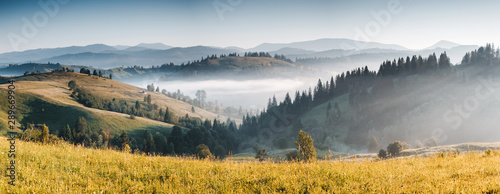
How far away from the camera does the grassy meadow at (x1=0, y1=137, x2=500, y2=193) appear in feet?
24.3

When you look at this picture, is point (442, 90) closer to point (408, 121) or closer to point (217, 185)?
point (408, 121)

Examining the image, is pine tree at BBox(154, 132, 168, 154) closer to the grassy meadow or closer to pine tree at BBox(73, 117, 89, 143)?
pine tree at BBox(73, 117, 89, 143)

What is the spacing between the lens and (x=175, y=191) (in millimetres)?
7379

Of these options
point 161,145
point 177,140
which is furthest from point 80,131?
point 177,140

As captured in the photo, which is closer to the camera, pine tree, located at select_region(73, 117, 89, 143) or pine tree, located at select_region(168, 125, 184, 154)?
pine tree, located at select_region(73, 117, 89, 143)

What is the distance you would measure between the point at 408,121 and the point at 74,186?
8341 inches

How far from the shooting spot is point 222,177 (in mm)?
8617

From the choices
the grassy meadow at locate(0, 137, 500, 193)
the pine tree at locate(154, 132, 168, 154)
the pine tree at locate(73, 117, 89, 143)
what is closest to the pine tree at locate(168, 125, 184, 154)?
the pine tree at locate(154, 132, 168, 154)

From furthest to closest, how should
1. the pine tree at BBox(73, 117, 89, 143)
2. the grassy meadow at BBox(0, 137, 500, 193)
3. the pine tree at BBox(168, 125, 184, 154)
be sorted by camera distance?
the pine tree at BBox(168, 125, 184, 154), the pine tree at BBox(73, 117, 89, 143), the grassy meadow at BBox(0, 137, 500, 193)

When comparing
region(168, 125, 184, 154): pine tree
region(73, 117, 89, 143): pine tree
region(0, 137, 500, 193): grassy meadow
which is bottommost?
region(168, 125, 184, 154): pine tree

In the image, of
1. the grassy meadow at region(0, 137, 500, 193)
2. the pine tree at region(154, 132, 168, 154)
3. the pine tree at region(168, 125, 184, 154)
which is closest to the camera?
the grassy meadow at region(0, 137, 500, 193)

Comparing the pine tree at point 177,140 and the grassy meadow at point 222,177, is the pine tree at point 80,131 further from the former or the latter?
the grassy meadow at point 222,177

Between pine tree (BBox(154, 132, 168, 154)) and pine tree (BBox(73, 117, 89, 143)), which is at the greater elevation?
pine tree (BBox(73, 117, 89, 143))

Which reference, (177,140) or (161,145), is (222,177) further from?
(177,140)
